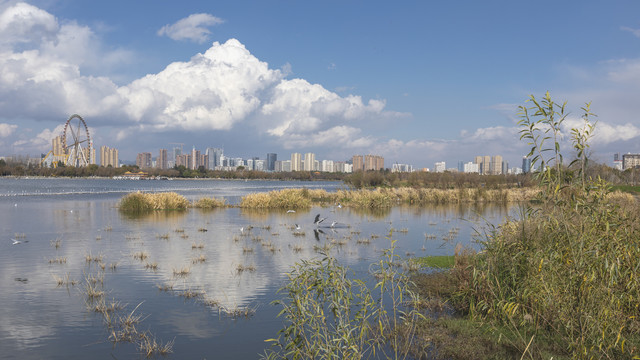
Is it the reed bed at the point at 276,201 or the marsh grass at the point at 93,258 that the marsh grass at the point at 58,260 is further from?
the reed bed at the point at 276,201

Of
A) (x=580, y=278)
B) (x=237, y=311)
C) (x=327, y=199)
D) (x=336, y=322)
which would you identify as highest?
(x=580, y=278)

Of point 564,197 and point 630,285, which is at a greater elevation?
point 564,197

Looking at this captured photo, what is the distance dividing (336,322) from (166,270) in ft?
29.4

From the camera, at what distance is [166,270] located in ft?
54.7

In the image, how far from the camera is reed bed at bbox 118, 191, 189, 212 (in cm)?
3997

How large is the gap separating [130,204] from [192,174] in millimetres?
163572

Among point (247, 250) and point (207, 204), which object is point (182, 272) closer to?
point (247, 250)

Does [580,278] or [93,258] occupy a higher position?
[580,278]

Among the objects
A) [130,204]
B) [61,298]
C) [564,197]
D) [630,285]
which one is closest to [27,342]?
[61,298]

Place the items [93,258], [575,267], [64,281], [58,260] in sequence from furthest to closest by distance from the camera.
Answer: [93,258] → [58,260] → [64,281] → [575,267]

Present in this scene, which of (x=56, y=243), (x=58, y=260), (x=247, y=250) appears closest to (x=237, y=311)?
(x=247, y=250)

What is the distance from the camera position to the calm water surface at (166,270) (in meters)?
10.1

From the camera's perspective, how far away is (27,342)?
32.0ft

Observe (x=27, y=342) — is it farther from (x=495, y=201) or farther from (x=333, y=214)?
(x=495, y=201)
